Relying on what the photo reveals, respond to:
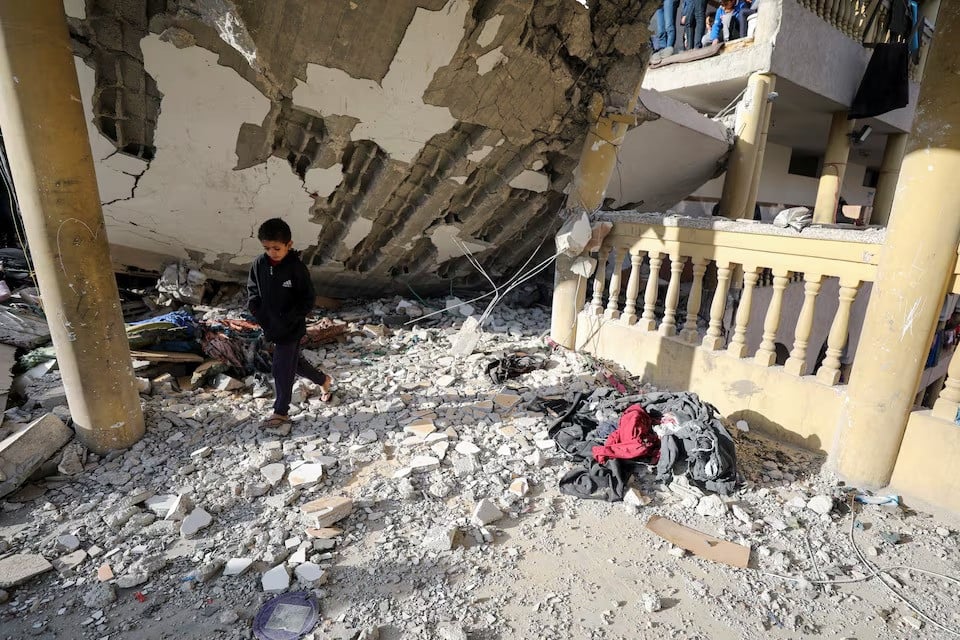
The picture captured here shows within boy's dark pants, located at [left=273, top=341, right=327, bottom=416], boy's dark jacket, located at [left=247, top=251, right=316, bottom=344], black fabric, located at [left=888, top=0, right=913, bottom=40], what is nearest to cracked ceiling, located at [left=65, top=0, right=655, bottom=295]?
boy's dark jacket, located at [left=247, top=251, right=316, bottom=344]

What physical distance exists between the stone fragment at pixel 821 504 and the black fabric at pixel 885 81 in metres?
8.67

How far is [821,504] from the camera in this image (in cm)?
278

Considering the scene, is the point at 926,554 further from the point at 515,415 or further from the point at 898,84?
the point at 898,84

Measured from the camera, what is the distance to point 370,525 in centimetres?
257

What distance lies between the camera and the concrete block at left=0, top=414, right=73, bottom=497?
2695mm

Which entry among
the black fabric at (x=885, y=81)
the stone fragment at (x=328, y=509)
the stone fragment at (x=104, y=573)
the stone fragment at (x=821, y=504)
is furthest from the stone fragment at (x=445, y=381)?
the black fabric at (x=885, y=81)

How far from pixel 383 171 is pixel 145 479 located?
9.83ft

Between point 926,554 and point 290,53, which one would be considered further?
point 290,53

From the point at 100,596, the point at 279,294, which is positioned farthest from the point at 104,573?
the point at 279,294

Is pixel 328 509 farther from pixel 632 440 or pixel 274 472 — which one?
pixel 632 440

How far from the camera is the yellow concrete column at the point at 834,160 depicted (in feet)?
29.7

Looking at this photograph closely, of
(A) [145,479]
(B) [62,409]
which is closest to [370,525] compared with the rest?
(A) [145,479]

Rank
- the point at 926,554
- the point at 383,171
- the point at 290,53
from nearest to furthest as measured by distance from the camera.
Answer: the point at 926,554 → the point at 290,53 → the point at 383,171

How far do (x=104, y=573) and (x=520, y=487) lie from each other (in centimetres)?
202
